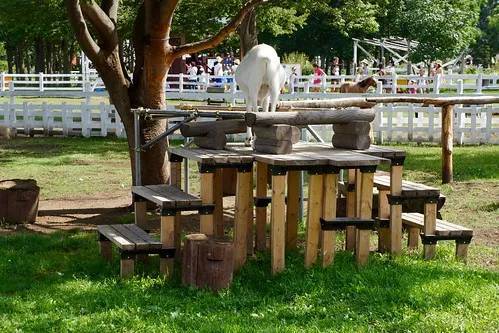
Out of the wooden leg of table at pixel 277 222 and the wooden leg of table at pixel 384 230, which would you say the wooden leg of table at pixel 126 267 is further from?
the wooden leg of table at pixel 384 230

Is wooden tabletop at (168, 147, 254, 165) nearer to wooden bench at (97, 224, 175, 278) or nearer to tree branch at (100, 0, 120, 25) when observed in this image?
wooden bench at (97, 224, 175, 278)

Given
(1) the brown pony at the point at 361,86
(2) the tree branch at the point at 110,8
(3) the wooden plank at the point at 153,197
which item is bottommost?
(3) the wooden plank at the point at 153,197

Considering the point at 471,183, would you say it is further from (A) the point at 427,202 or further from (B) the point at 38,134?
(B) the point at 38,134

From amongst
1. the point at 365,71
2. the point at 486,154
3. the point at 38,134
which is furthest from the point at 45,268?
the point at 365,71

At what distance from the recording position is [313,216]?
325 inches

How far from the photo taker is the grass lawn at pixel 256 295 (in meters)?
6.56

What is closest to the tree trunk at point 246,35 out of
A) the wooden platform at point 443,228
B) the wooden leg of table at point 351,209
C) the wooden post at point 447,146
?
the wooden post at point 447,146

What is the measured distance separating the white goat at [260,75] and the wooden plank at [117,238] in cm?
194

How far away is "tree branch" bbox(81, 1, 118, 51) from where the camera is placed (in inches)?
473

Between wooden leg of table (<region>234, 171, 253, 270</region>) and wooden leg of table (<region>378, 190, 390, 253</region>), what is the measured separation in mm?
1569

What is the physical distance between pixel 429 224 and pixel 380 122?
14286 millimetres

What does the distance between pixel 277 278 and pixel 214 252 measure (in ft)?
2.34

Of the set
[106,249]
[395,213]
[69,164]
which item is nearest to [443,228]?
[395,213]

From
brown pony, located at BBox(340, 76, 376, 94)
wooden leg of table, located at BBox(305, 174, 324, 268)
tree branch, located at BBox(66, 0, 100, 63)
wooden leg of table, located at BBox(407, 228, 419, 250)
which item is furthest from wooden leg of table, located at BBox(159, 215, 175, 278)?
brown pony, located at BBox(340, 76, 376, 94)
